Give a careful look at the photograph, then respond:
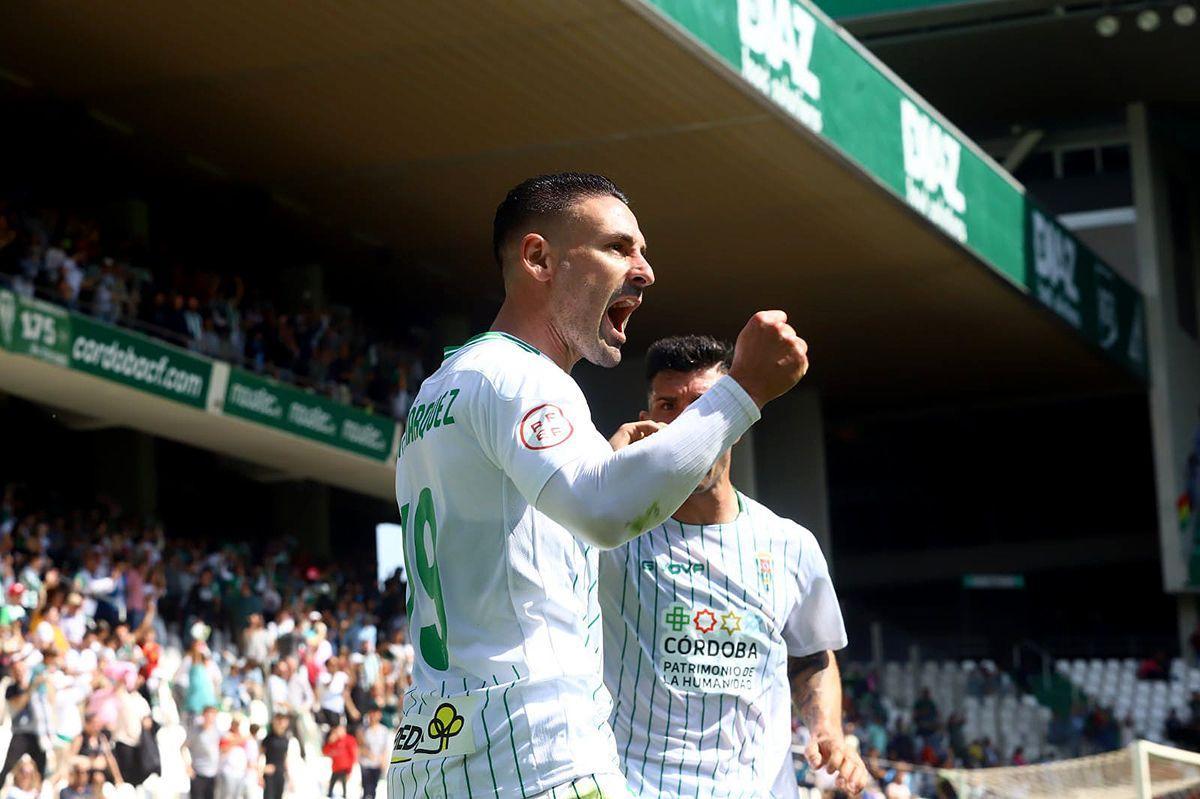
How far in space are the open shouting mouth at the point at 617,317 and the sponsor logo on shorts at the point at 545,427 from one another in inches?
12.6

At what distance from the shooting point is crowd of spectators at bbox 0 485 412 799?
14.3 meters

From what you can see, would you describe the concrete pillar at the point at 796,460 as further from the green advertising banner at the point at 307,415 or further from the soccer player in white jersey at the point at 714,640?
the soccer player in white jersey at the point at 714,640

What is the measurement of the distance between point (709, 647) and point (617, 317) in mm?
1807

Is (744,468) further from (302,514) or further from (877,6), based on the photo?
(877,6)

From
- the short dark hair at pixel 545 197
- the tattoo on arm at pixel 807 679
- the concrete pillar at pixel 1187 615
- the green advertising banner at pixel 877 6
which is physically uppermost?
the green advertising banner at pixel 877 6

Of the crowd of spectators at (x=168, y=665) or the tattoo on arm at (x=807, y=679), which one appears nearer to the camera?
the tattoo on arm at (x=807, y=679)

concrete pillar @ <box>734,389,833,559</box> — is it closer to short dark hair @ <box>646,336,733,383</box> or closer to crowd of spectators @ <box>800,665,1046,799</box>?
crowd of spectators @ <box>800,665,1046,799</box>

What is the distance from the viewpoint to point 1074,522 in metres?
44.1

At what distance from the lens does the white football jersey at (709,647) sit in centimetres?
520

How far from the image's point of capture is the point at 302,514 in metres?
29.5

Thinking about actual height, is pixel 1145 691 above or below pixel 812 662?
above

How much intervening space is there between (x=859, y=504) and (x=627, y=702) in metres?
41.3

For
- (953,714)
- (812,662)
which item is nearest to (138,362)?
(953,714)

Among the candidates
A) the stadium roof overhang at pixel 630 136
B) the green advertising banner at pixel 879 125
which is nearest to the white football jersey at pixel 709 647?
the stadium roof overhang at pixel 630 136
